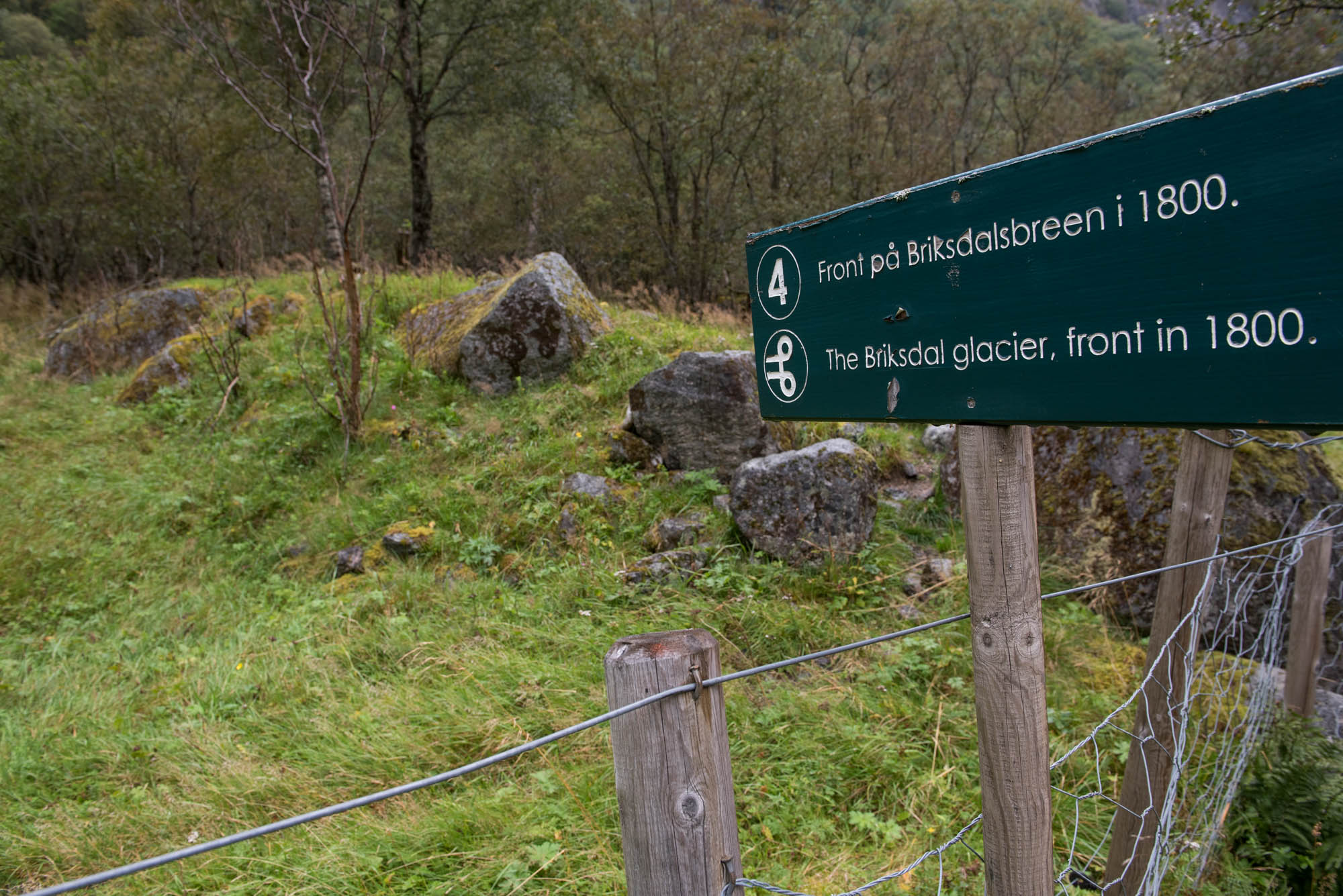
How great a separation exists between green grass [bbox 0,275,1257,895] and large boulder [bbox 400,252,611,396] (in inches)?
10.3

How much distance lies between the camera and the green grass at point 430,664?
2428 mm

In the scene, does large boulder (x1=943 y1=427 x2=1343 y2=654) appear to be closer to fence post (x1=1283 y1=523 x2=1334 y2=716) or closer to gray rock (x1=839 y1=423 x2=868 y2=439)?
fence post (x1=1283 y1=523 x2=1334 y2=716)

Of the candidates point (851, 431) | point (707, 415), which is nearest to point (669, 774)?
point (707, 415)

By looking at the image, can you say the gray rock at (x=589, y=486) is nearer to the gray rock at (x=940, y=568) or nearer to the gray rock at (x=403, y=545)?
the gray rock at (x=403, y=545)

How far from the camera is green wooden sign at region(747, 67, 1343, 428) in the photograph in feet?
2.78

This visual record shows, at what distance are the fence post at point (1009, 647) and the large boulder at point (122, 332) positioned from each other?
10371mm

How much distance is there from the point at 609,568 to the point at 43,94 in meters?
14.6

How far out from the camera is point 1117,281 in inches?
39.1

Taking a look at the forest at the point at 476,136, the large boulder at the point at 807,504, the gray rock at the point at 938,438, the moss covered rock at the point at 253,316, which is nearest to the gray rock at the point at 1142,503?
the large boulder at the point at 807,504

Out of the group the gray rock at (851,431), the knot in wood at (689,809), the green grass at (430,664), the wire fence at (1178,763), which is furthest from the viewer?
the gray rock at (851,431)

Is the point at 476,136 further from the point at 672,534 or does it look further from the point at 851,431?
the point at 672,534

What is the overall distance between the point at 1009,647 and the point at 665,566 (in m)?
2.88

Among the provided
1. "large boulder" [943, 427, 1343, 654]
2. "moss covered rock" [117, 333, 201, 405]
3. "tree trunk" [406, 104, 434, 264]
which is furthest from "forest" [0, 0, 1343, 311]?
"large boulder" [943, 427, 1343, 654]

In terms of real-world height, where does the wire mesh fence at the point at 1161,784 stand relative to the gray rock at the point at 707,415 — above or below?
below
